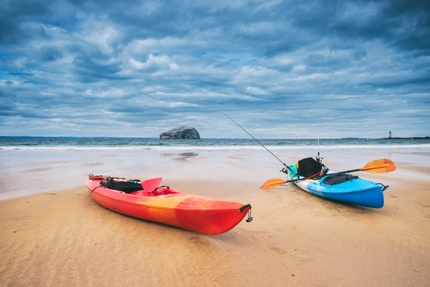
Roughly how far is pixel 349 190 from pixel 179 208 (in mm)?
3460

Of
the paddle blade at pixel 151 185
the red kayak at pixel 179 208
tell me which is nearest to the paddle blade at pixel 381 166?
the red kayak at pixel 179 208

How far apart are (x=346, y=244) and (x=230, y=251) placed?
170 cm

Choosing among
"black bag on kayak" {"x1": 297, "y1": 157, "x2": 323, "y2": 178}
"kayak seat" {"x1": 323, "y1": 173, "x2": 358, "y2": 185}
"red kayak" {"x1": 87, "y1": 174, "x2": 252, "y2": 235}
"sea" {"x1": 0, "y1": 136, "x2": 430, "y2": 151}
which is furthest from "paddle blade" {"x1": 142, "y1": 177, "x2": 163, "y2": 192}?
"sea" {"x1": 0, "y1": 136, "x2": 430, "y2": 151}

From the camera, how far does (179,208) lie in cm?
347

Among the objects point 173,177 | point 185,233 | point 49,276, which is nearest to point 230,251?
point 185,233

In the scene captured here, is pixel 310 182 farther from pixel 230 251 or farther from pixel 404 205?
pixel 230 251

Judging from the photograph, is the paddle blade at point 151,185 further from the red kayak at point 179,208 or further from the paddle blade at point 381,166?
the paddle blade at point 381,166

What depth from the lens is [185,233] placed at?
145 inches

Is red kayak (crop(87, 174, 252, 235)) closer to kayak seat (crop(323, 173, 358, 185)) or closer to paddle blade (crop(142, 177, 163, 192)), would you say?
paddle blade (crop(142, 177, 163, 192))

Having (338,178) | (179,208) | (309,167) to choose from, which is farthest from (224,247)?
(309,167)

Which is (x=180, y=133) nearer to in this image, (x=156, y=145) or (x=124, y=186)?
(x=156, y=145)

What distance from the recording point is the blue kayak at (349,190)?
15.0 ft

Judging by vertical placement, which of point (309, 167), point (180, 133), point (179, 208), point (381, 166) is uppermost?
point (180, 133)

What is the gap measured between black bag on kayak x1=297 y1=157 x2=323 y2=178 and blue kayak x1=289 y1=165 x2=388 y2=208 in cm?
71
